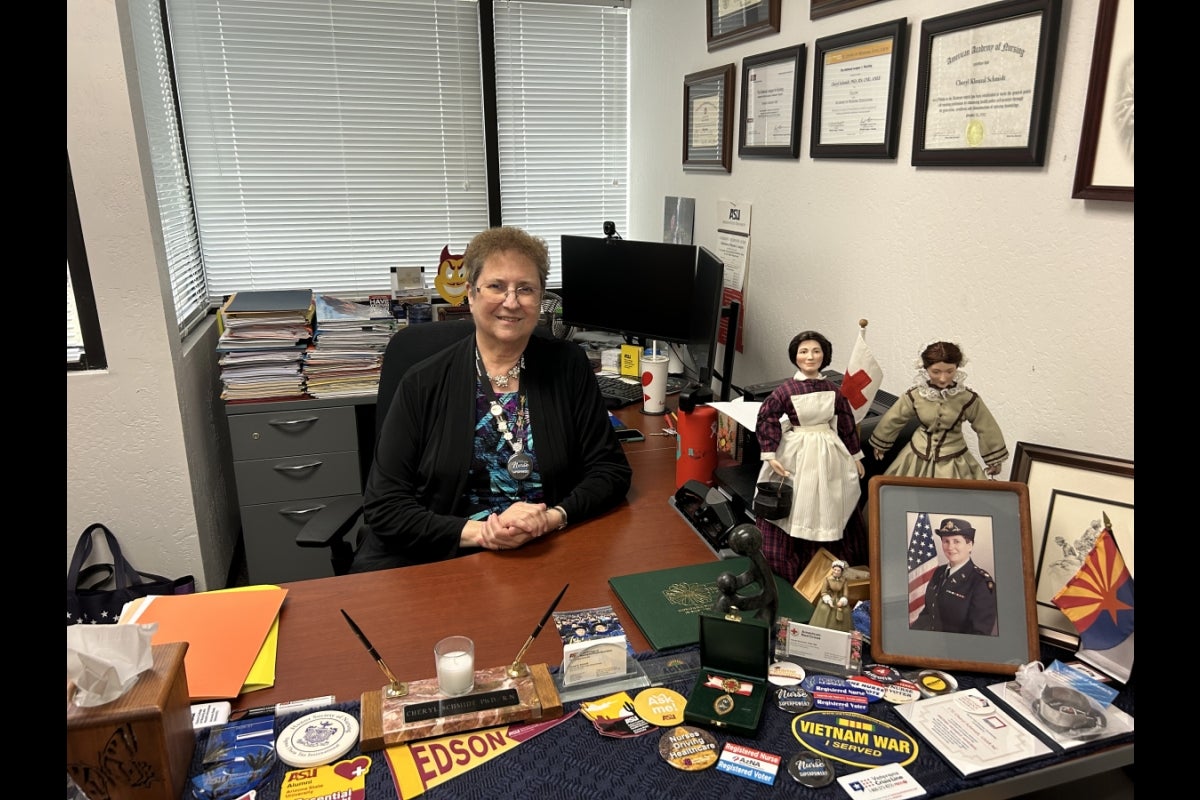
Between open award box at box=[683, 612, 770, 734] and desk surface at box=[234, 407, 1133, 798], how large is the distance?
0.36 ft

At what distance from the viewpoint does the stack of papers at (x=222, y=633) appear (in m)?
1.04

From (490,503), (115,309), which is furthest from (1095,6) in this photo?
(115,309)

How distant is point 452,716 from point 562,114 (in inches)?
119

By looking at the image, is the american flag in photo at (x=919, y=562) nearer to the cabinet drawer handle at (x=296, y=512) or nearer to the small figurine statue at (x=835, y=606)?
the small figurine statue at (x=835, y=606)

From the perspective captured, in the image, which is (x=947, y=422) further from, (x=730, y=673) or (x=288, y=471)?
(x=288, y=471)

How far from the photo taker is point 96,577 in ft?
6.97

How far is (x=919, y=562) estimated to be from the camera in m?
1.12

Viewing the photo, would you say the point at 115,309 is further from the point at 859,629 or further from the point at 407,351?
the point at 859,629

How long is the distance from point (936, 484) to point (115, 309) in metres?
2.10

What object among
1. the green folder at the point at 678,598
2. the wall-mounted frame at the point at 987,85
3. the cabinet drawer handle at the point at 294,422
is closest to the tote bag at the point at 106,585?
the cabinet drawer handle at the point at 294,422

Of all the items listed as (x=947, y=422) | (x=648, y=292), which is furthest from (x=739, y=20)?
(x=947, y=422)

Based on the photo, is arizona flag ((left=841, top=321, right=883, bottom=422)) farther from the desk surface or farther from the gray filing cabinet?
the gray filing cabinet

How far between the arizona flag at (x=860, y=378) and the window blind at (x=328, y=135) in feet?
8.27

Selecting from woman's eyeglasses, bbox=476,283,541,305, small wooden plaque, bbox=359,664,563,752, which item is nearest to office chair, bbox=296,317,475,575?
woman's eyeglasses, bbox=476,283,541,305
